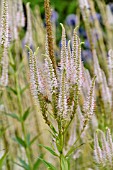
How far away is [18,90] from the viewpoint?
1.45 m

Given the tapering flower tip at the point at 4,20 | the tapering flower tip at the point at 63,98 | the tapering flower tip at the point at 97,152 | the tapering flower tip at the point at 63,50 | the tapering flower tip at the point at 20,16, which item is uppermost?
the tapering flower tip at the point at 20,16

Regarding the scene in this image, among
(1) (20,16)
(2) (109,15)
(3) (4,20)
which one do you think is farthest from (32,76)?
(2) (109,15)

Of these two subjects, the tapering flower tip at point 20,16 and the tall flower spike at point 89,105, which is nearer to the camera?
the tall flower spike at point 89,105

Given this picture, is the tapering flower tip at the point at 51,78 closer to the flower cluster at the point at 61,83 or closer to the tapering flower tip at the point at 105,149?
the flower cluster at the point at 61,83

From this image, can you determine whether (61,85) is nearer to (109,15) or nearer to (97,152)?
(97,152)

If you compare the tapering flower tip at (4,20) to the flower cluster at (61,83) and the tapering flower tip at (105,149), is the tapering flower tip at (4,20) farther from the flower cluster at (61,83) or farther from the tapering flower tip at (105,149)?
the tapering flower tip at (105,149)

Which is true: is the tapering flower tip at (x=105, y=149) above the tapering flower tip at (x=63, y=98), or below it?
below

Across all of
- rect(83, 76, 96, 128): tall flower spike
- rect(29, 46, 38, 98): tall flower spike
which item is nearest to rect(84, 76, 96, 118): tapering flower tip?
rect(83, 76, 96, 128): tall flower spike

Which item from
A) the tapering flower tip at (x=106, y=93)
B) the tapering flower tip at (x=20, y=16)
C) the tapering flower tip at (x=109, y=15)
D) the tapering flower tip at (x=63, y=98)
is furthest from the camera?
the tapering flower tip at (x=109, y=15)

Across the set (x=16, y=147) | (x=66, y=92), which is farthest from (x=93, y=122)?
(x=16, y=147)

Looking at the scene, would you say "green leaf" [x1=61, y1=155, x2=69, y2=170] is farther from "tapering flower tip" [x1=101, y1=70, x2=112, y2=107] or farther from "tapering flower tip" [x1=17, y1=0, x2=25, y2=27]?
"tapering flower tip" [x1=17, y1=0, x2=25, y2=27]

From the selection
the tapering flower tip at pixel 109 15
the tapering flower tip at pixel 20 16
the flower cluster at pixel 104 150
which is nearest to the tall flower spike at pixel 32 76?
Result: the flower cluster at pixel 104 150

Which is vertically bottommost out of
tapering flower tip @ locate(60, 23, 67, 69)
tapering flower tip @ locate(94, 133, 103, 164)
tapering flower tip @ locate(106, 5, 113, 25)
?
tapering flower tip @ locate(94, 133, 103, 164)

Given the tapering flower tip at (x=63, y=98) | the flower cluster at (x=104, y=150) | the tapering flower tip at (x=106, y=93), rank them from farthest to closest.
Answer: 1. the tapering flower tip at (x=106, y=93)
2. the flower cluster at (x=104, y=150)
3. the tapering flower tip at (x=63, y=98)
